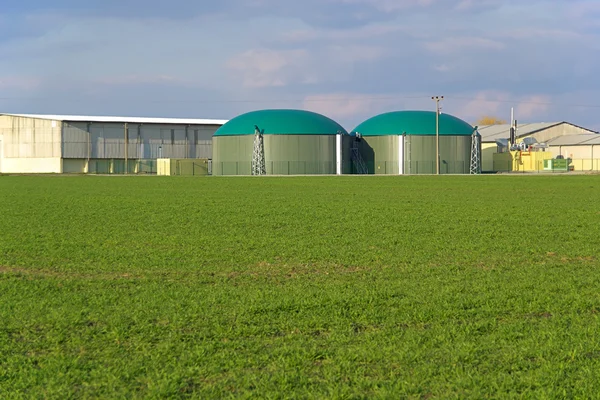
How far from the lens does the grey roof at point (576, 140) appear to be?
132 metres

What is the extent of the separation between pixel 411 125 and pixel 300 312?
93.5 meters

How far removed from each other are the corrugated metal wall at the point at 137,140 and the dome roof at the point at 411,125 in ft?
87.4

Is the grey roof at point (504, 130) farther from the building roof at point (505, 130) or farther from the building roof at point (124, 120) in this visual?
the building roof at point (124, 120)

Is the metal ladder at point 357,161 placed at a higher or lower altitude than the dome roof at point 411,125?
lower

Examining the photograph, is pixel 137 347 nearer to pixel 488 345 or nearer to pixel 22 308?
pixel 22 308

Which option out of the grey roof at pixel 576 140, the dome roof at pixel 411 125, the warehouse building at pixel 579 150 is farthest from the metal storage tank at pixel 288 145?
the grey roof at pixel 576 140

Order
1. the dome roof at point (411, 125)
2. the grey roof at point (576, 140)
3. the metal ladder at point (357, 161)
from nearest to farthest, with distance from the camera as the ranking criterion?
the dome roof at point (411, 125) < the metal ladder at point (357, 161) < the grey roof at point (576, 140)

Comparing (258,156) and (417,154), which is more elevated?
(417,154)

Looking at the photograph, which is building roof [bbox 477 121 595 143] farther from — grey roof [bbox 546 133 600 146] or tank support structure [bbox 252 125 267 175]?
tank support structure [bbox 252 125 267 175]

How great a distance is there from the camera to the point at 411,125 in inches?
4053

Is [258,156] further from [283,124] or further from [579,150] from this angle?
[579,150]

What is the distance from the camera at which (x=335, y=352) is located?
29.4 ft

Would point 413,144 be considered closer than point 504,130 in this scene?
Yes

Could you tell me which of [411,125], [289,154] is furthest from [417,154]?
[289,154]
